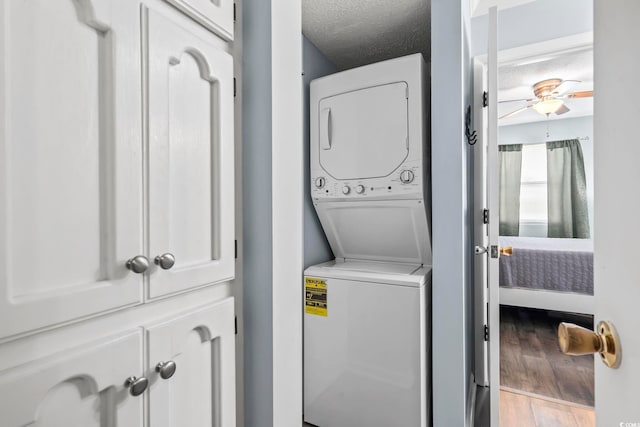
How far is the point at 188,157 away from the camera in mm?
797

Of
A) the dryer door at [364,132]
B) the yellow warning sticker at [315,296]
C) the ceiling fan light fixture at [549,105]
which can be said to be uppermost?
the ceiling fan light fixture at [549,105]

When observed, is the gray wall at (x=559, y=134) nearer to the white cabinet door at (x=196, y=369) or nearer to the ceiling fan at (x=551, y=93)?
the ceiling fan at (x=551, y=93)

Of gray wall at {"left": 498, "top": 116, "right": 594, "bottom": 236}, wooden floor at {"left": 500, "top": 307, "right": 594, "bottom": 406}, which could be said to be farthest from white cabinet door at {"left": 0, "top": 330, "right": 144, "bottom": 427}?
gray wall at {"left": 498, "top": 116, "right": 594, "bottom": 236}

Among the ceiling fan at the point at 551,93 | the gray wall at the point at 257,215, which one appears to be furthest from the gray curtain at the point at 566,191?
the gray wall at the point at 257,215

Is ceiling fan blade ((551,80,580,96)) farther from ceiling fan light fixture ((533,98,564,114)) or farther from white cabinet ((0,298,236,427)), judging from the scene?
white cabinet ((0,298,236,427))

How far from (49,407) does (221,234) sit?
1.55ft

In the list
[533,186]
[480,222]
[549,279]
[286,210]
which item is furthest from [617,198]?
[533,186]

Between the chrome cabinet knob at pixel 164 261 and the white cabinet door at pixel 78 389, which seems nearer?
the white cabinet door at pixel 78 389

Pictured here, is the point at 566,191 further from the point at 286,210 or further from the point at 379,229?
the point at 286,210

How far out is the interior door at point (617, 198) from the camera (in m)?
0.47

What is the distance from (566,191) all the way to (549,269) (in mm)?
2626

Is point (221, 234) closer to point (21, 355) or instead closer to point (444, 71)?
point (21, 355)

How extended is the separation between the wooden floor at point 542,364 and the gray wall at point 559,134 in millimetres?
2792

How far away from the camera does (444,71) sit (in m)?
1.56
